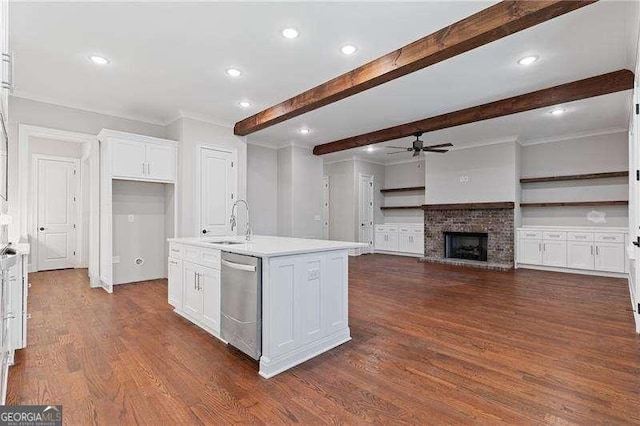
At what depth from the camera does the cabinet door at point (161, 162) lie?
508 centimetres

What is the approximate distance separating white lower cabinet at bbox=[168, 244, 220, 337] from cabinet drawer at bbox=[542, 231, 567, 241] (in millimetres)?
6566

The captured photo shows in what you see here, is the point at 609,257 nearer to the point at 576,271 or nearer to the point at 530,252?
the point at 576,271

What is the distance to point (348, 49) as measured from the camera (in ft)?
10.8

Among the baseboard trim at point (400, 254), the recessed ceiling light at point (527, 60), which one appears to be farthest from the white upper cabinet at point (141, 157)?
the baseboard trim at point (400, 254)

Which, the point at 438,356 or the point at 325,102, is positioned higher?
the point at 325,102

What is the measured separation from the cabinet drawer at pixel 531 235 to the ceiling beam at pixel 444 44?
511 cm

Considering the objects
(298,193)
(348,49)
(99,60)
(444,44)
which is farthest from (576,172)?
(99,60)

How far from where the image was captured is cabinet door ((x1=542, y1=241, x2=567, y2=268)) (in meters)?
6.28

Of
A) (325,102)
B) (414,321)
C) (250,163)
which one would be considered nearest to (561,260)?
(414,321)

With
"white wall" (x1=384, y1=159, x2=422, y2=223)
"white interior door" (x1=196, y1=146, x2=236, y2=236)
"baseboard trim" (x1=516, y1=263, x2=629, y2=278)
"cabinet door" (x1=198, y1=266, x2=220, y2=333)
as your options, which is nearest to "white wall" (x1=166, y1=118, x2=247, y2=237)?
"white interior door" (x1=196, y1=146, x2=236, y2=236)

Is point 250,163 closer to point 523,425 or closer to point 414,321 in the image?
point 414,321

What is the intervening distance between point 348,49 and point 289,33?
652mm

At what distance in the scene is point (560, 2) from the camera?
2275 mm

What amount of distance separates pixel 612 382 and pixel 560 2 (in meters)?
2.71
